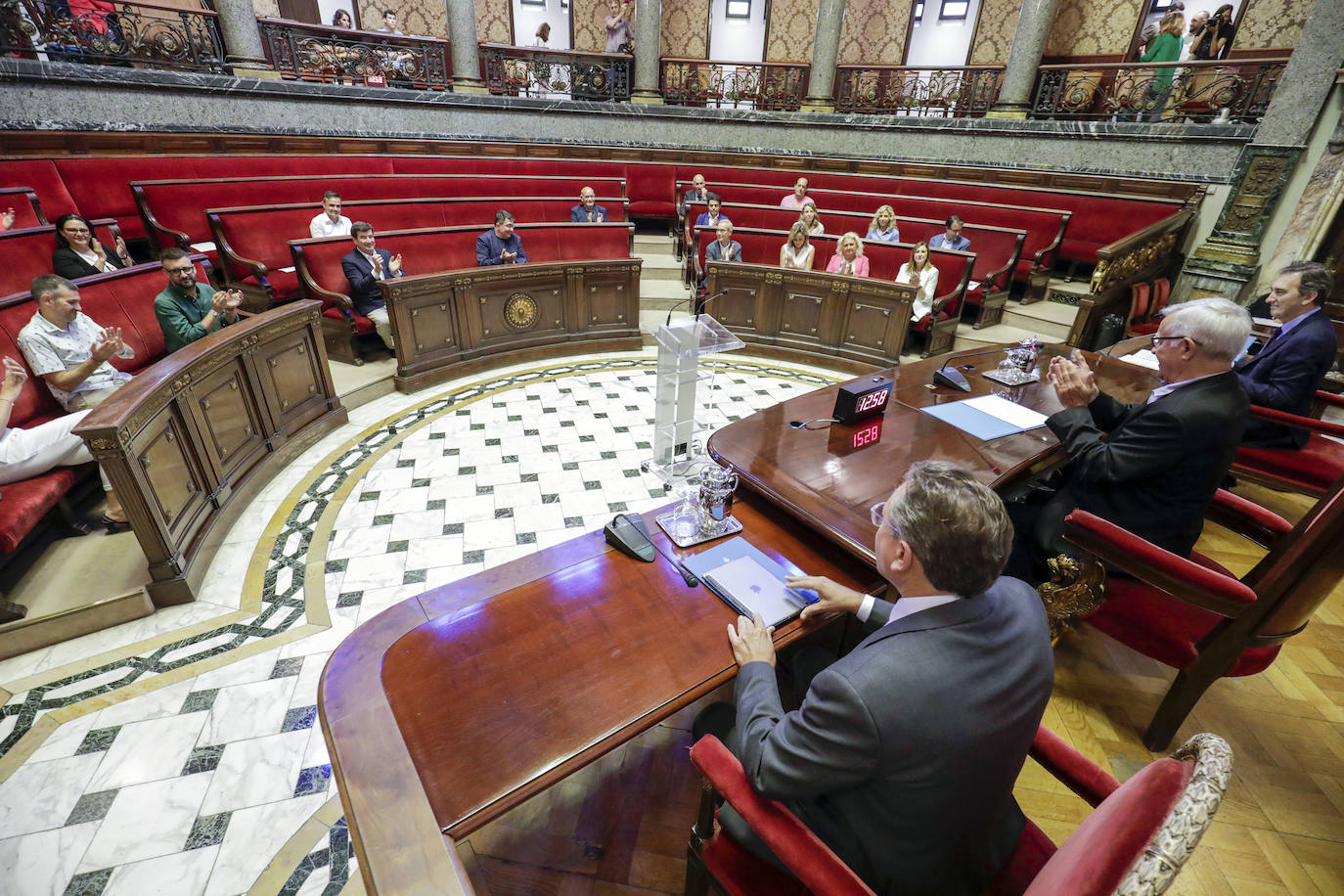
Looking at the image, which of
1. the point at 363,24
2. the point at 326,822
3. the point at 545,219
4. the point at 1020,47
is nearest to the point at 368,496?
the point at 326,822

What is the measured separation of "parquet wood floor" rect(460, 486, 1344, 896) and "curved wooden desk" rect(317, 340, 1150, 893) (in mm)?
747

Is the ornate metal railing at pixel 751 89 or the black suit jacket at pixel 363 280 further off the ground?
the ornate metal railing at pixel 751 89

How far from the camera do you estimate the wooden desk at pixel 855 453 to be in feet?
5.94

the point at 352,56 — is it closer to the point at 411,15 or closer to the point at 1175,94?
the point at 411,15

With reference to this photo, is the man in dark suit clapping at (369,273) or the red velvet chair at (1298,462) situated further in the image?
the man in dark suit clapping at (369,273)

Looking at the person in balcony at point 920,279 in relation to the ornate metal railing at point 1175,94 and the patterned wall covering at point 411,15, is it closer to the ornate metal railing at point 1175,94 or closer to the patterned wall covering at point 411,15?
the ornate metal railing at point 1175,94

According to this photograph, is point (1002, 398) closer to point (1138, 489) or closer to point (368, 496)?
point (1138, 489)

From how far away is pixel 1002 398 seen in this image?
2729 mm

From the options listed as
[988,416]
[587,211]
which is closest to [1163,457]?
[988,416]

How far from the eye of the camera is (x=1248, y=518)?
2.05 meters

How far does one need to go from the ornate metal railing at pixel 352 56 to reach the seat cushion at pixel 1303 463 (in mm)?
9649

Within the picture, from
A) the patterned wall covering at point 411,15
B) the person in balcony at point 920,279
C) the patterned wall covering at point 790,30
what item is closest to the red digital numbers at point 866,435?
the person in balcony at point 920,279

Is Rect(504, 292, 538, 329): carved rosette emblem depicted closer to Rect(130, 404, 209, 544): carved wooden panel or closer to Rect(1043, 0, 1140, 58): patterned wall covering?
Rect(130, 404, 209, 544): carved wooden panel

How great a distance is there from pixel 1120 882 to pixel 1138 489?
1.84 meters
